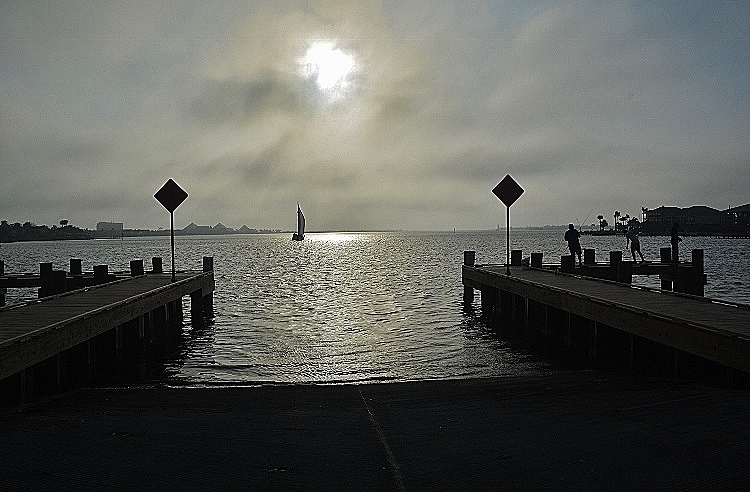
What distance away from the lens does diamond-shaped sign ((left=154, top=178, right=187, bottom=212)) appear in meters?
22.5

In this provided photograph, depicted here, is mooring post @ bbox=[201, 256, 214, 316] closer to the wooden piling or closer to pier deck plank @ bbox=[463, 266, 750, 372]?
pier deck plank @ bbox=[463, 266, 750, 372]

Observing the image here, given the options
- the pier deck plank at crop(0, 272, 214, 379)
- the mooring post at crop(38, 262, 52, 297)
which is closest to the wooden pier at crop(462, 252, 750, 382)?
the pier deck plank at crop(0, 272, 214, 379)

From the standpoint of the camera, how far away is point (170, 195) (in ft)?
74.0

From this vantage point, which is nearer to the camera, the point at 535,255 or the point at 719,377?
the point at 719,377

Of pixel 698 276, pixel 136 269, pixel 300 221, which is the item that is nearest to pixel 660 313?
pixel 698 276

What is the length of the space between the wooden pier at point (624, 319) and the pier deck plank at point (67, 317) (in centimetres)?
1002

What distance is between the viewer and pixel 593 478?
6.25 metres

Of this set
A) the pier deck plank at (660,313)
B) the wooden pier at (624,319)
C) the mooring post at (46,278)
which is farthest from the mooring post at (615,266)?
the mooring post at (46,278)

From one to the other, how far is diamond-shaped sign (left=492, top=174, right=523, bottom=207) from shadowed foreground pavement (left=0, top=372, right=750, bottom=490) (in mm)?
12771

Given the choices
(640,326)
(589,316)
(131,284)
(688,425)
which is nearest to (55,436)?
(688,425)

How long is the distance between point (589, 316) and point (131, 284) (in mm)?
14234

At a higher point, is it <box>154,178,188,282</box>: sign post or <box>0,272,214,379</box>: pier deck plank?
<box>154,178,188,282</box>: sign post

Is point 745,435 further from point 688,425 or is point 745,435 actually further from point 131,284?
point 131,284

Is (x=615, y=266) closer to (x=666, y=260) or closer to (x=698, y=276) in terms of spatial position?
(x=698, y=276)
